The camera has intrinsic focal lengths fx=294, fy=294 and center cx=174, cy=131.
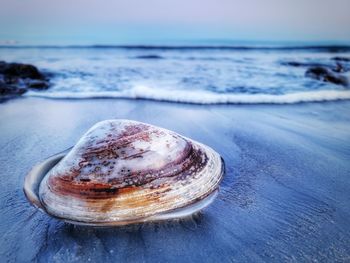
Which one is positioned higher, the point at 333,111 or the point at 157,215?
the point at 157,215

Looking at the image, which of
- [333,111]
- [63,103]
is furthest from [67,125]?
[333,111]

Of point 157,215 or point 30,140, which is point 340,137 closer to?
point 157,215

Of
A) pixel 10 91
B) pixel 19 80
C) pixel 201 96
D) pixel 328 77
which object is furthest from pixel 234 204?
pixel 328 77

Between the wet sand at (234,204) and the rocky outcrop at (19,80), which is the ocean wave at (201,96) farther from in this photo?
the wet sand at (234,204)

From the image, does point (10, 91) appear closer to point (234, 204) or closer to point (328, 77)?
point (234, 204)

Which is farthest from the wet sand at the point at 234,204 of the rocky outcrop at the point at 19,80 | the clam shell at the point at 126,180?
the rocky outcrop at the point at 19,80

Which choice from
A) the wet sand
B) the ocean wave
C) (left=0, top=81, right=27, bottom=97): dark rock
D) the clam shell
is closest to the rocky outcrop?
(left=0, top=81, right=27, bottom=97): dark rock
